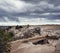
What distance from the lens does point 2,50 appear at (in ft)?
134

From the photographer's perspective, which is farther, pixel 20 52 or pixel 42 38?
pixel 42 38

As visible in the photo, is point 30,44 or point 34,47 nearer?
point 34,47

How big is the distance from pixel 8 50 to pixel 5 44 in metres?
1.47

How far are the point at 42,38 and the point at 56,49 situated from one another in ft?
37.1

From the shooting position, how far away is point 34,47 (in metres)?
40.7

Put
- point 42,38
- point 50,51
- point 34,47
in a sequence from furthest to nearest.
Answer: point 42,38, point 34,47, point 50,51

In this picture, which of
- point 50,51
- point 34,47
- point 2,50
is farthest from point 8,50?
point 50,51

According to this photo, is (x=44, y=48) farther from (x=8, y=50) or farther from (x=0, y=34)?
(x=0, y=34)

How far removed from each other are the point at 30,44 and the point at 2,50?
551cm

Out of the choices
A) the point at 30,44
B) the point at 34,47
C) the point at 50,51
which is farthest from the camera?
the point at 30,44

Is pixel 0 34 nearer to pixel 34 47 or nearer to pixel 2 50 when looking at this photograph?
pixel 2 50

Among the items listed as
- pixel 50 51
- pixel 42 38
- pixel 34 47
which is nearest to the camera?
pixel 50 51

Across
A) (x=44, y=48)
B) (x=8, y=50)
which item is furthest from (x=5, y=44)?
(x=44, y=48)

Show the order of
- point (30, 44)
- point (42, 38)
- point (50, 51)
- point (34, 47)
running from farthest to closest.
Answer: point (42, 38) → point (30, 44) → point (34, 47) → point (50, 51)
